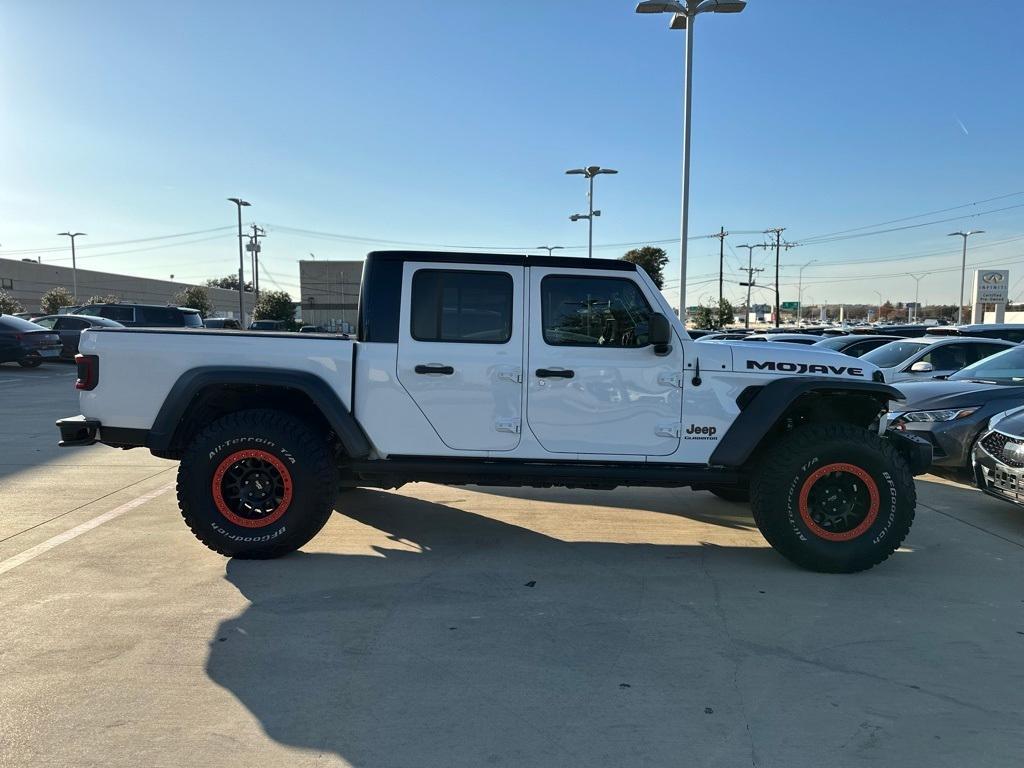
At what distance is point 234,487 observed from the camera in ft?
15.3

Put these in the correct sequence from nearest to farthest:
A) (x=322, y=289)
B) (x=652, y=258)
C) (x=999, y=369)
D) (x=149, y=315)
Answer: (x=999, y=369) < (x=149, y=315) < (x=652, y=258) < (x=322, y=289)

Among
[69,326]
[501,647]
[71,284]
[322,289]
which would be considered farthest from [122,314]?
[71,284]

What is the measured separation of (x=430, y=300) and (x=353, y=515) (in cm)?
222

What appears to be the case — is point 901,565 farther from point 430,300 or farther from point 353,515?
point 353,515

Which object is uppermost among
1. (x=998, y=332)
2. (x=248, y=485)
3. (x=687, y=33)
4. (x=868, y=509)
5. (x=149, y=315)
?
(x=687, y=33)

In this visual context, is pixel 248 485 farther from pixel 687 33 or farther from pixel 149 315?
pixel 149 315

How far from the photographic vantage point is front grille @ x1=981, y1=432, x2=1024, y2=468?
5422mm

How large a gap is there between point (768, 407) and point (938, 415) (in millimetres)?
3686

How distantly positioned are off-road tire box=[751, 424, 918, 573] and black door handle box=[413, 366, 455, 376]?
2.20 metres

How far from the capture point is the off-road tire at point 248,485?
14.9ft

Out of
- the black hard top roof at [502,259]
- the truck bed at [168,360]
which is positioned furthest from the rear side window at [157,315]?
the black hard top roof at [502,259]

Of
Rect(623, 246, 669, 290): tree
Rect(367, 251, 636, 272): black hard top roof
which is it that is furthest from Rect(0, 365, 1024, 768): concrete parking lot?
Rect(623, 246, 669, 290): tree

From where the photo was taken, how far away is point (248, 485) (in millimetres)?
4660

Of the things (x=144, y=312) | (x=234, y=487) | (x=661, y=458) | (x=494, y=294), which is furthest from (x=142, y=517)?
(x=144, y=312)
